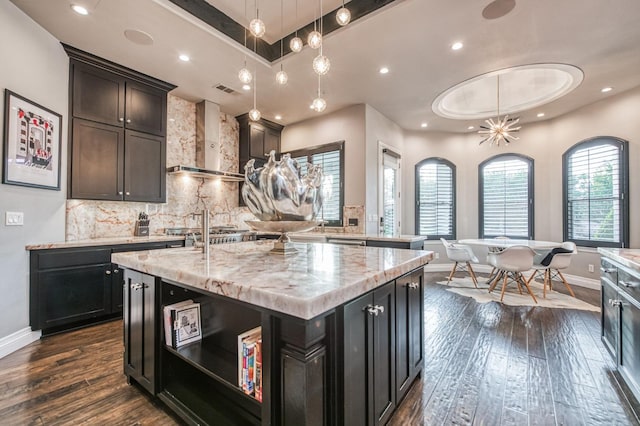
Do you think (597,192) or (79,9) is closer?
(79,9)

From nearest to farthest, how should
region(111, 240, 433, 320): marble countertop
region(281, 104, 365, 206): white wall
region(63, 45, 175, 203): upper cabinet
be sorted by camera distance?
region(111, 240, 433, 320): marble countertop → region(63, 45, 175, 203): upper cabinet → region(281, 104, 365, 206): white wall

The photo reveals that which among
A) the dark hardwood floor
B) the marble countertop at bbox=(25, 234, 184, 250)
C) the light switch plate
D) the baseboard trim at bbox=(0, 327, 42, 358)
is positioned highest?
the light switch plate

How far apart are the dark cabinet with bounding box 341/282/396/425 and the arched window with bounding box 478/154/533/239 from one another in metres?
5.70

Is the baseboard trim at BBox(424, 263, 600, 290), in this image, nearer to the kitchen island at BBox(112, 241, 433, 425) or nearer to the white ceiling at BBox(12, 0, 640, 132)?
the white ceiling at BBox(12, 0, 640, 132)

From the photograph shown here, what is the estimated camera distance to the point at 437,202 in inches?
251

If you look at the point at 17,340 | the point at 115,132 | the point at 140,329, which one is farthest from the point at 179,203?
the point at 140,329

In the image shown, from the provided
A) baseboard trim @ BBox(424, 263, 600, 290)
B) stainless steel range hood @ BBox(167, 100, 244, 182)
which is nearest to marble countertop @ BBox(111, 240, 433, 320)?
stainless steel range hood @ BBox(167, 100, 244, 182)

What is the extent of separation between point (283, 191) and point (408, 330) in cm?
117

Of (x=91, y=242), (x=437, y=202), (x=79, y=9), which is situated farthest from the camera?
(x=437, y=202)

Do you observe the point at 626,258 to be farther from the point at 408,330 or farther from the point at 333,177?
the point at 333,177

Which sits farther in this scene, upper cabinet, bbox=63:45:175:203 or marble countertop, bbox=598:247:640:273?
upper cabinet, bbox=63:45:175:203

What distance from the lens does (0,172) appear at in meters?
2.39

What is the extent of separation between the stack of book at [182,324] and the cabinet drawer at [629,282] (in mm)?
2655

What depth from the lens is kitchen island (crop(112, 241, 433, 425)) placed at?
99 centimetres
